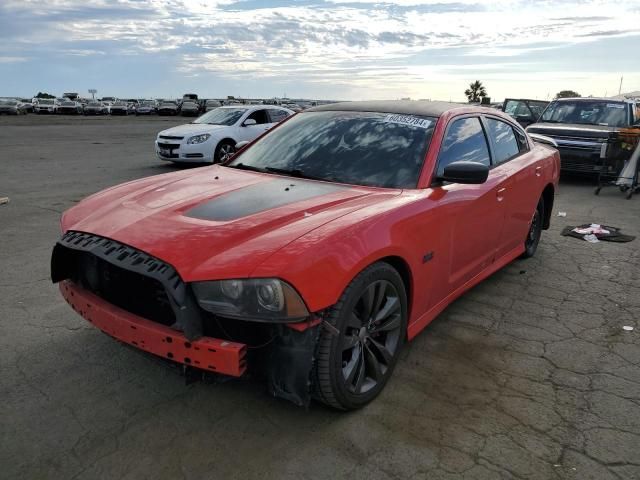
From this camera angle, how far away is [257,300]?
2.27 meters

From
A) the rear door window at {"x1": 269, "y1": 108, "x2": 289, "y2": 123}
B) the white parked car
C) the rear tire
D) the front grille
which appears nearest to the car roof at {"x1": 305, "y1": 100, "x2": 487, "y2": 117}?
the rear tire

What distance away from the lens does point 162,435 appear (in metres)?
2.54

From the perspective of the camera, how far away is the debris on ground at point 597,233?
632cm

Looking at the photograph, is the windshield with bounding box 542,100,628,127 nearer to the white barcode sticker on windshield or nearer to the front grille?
the white barcode sticker on windshield

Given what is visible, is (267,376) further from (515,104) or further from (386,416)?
(515,104)

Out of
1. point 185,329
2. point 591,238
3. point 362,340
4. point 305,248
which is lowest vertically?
point 591,238

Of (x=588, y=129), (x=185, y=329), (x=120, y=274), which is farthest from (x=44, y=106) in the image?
(x=185, y=329)

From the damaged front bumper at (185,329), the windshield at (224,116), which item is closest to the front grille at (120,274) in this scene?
the damaged front bumper at (185,329)

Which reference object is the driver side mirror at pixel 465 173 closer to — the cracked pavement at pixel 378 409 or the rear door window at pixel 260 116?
the cracked pavement at pixel 378 409

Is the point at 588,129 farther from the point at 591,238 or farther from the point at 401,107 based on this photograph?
the point at 401,107

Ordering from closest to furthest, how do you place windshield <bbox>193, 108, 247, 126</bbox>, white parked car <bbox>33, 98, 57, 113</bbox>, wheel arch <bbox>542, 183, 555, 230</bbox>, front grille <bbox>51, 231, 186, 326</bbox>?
front grille <bbox>51, 231, 186, 326</bbox>, wheel arch <bbox>542, 183, 555, 230</bbox>, windshield <bbox>193, 108, 247, 126</bbox>, white parked car <bbox>33, 98, 57, 113</bbox>

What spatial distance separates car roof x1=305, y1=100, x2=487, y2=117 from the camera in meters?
3.82

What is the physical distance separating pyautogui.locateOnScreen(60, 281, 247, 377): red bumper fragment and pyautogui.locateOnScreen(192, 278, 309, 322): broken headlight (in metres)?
0.15

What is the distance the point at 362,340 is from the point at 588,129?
9745 millimetres
